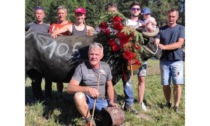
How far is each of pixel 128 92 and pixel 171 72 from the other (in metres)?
0.67

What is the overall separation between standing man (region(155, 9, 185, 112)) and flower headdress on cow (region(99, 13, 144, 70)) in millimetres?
393

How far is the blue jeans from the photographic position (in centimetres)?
468

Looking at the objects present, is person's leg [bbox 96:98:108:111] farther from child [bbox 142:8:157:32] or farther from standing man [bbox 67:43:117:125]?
child [bbox 142:8:157:32]

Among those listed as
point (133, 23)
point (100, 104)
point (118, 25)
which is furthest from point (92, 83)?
point (133, 23)

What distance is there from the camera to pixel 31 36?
14.7 ft

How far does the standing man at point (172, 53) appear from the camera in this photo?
14.9 ft

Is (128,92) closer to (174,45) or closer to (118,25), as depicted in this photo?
(174,45)

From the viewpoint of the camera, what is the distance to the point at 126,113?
4656mm

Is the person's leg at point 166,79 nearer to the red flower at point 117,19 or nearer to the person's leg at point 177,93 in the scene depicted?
the person's leg at point 177,93
